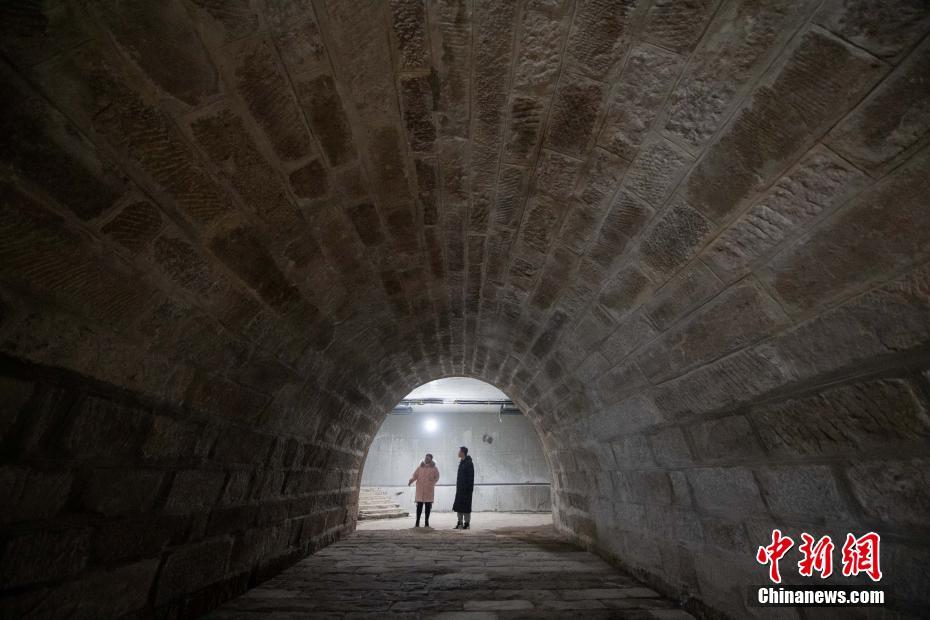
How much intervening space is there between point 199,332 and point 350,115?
151 centimetres

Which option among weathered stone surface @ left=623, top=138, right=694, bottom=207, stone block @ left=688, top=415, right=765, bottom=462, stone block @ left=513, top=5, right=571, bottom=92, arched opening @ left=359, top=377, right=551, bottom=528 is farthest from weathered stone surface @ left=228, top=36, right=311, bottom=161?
arched opening @ left=359, top=377, right=551, bottom=528

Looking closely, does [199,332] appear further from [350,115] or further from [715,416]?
[715,416]

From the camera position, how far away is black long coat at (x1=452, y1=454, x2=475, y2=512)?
9203 millimetres

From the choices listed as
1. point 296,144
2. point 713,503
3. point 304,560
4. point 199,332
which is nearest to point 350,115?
point 296,144

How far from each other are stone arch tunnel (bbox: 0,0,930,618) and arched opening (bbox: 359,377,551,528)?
1169 centimetres

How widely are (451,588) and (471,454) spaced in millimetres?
13025

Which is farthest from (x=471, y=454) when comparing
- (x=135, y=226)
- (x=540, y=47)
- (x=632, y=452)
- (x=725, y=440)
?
(x=540, y=47)

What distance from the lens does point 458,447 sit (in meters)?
16.5

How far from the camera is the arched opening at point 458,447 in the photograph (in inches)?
598

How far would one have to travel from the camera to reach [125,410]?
6.88 ft

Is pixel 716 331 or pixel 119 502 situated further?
pixel 716 331

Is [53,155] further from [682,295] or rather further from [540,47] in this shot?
[682,295]

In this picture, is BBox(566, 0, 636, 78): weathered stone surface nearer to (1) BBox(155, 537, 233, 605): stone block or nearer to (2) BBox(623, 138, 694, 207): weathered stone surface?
(2) BBox(623, 138, 694, 207): weathered stone surface

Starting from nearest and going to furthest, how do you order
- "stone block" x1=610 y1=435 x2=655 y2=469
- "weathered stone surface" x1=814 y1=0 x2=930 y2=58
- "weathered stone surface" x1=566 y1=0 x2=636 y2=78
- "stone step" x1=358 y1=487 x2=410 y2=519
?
1. "weathered stone surface" x1=814 y1=0 x2=930 y2=58
2. "weathered stone surface" x1=566 y1=0 x2=636 y2=78
3. "stone block" x1=610 y1=435 x2=655 y2=469
4. "stone step" x1=358 y1=487 x2=410 y2=519
